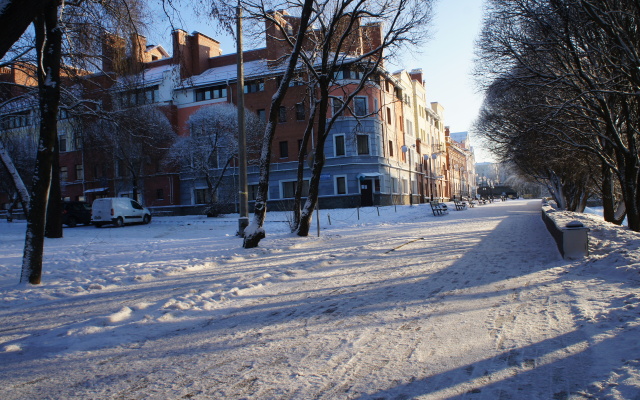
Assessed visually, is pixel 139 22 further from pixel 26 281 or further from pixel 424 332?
pixel 424 332

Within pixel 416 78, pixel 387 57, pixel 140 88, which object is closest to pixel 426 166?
pixel 416 78

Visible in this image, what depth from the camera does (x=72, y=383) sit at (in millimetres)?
3721

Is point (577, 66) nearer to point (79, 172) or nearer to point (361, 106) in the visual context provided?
point (361, 106)

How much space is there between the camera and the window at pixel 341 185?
3978 centimetres

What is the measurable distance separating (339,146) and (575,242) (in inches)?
1266

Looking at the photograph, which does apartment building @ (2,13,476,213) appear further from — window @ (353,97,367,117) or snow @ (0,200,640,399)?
snow @ (0,200,640,399)

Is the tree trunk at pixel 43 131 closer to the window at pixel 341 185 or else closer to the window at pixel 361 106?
the window at pixel 341 185

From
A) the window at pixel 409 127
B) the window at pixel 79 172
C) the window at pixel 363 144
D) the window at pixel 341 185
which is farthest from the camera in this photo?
the window at pixel 409 127

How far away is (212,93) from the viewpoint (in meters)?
43.1

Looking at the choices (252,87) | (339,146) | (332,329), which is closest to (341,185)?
(339,146)

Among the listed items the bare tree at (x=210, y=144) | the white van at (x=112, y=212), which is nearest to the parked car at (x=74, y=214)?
the white van at (x=112, y=212)

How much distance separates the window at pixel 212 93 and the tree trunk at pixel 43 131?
35.7 meters

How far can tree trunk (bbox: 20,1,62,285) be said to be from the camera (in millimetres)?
7559

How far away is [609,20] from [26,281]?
14.0 m
